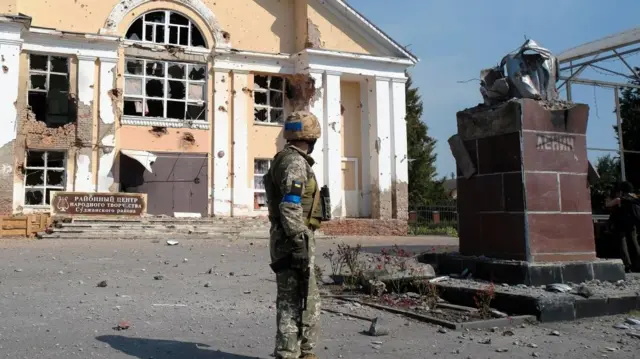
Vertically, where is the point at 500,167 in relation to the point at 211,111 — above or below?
below

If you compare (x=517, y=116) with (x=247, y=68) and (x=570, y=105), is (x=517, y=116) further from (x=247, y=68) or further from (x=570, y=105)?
(x=247, y=68)

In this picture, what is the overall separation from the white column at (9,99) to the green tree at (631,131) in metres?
20.9

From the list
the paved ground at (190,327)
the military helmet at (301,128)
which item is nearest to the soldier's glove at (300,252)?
the military helmet at (301,128)

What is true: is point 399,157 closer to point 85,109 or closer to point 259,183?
point 259,183

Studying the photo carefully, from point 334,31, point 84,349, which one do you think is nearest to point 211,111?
point 334,31

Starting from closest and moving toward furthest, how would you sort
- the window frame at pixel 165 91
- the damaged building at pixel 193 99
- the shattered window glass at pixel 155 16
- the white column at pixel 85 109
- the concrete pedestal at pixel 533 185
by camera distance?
A: the concrete pedestal at pixel 533 185, the damaged building at pixel 193 99, the white column at pixel 85 109, the window frame at pixel 165 91, the shattered window glass at pixel 155 16

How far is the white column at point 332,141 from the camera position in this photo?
2281 centimetres

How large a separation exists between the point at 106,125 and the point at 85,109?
86cm

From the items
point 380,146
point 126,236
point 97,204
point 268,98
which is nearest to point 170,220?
point 126,236

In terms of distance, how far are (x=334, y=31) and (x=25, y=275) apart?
669 inches

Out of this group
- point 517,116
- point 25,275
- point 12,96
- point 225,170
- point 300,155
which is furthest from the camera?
point 225,170

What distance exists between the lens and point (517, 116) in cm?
701

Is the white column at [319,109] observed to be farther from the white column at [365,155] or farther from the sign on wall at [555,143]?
the sign on wall at [555,143]

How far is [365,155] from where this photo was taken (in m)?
24.0
